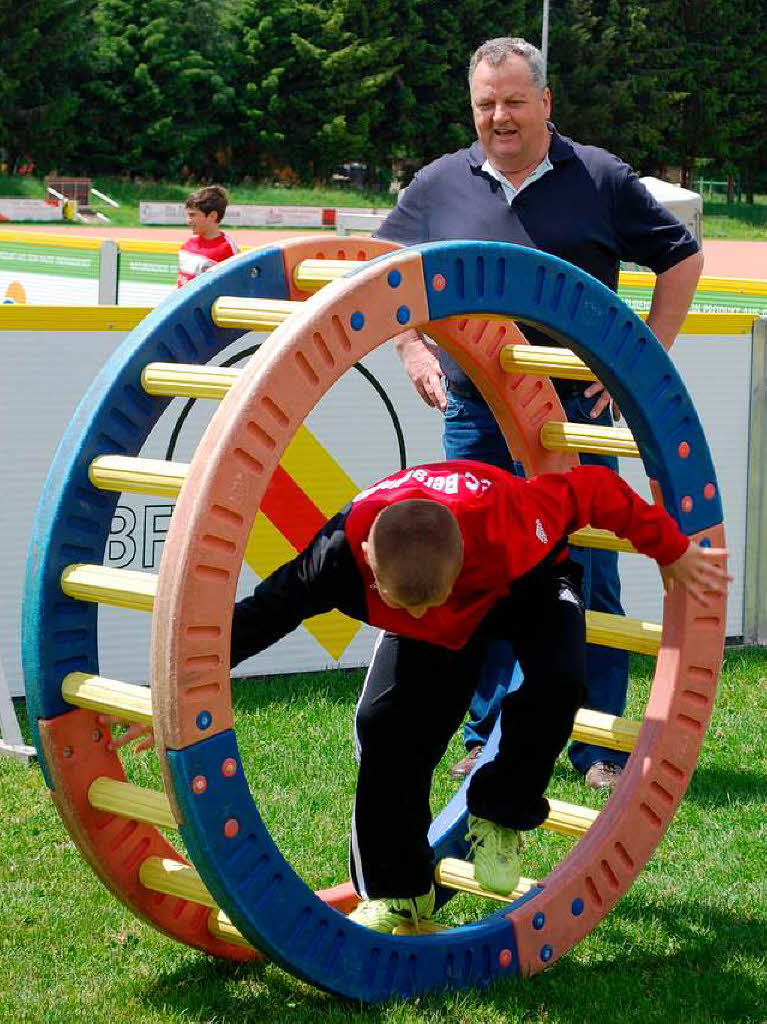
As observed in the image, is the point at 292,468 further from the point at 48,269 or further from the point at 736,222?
the point at 736,222

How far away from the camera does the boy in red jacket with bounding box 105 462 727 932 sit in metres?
3.24

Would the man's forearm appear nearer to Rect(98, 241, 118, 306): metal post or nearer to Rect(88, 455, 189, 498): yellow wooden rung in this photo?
Rect(88, 455, 189, 498): yellow wooden rung

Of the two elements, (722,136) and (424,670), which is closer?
(424,670)

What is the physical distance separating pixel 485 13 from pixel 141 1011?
60.4 m

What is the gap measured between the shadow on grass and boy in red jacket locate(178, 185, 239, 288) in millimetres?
7251

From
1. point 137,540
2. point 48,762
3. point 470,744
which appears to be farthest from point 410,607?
point 137,540

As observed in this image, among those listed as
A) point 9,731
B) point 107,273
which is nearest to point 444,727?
point 9,731

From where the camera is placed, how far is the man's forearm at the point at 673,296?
4.54 m

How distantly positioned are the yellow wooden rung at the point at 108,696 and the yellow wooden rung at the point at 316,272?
100cm

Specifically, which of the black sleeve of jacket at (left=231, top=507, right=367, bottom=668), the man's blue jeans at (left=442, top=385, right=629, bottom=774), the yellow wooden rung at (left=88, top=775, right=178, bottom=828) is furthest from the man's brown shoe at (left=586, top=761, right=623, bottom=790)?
the yellow wooden rung at (left=88, top=775, right=178, bottom=828)

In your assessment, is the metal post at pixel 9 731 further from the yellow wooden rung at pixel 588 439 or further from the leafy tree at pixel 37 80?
the leafy tree at pixel 37 80

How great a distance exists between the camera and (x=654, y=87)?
6162 centimetres

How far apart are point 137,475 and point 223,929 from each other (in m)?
1.07

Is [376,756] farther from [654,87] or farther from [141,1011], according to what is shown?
[654,87]
